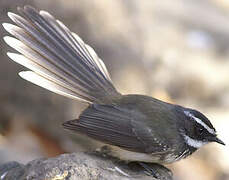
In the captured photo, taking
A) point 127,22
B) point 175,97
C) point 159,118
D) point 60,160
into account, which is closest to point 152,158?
point 159,118

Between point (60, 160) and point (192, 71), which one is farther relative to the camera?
point (192, 71)

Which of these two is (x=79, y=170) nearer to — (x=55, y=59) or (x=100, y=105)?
(x=100, y=105)

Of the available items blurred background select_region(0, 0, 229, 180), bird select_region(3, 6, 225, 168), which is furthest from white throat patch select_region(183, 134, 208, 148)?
Result: blurred background select_region(0, 0, 229, 180)

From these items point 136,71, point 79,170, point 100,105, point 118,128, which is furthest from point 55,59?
point 136,71

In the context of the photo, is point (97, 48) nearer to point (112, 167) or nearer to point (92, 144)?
point (92, 144)

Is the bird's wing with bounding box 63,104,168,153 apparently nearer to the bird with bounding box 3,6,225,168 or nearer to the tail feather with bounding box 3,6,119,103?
the bird with bounding box 3,6,225,168

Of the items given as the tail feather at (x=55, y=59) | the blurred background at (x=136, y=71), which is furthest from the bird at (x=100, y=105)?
the blurred background at (x=136, y=71)

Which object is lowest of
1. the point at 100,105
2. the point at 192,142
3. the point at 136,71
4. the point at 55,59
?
the point at 136,71
